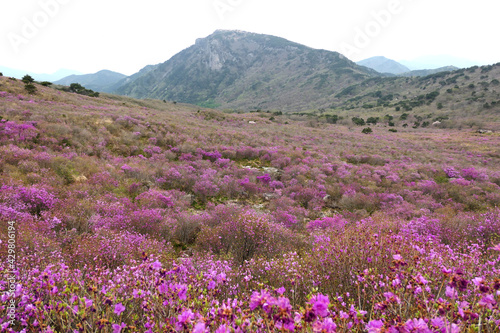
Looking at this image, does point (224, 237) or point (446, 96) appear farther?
point (446, 96)

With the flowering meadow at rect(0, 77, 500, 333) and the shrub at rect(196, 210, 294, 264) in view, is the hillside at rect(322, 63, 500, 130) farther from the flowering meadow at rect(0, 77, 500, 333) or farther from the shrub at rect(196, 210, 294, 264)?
the shrub at rect(196, 210, 294, 264)

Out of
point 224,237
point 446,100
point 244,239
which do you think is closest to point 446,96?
point 446,100

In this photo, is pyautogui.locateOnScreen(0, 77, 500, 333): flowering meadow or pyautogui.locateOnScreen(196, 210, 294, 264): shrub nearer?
pyautogui.locateOnScreen(0, 77, 500, 333): flowering meadow

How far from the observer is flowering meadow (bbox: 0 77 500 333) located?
2.05 m

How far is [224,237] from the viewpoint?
20.2 ft

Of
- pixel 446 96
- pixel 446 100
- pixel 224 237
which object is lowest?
pixel 224 237

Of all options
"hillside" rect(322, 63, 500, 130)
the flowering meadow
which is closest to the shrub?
the flowering meadow

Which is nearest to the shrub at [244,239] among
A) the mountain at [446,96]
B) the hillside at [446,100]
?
the hillside at [446,100]

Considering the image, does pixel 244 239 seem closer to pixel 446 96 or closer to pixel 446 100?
pixel 446 100

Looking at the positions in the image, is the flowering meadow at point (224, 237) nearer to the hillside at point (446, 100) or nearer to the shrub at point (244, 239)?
the shrub at point (244, 239)

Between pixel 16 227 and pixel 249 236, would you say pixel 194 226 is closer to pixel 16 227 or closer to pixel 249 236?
pixel 249 236

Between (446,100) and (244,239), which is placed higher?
(446,100)

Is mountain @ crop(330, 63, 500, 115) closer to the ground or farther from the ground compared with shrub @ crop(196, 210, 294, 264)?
farther from the ground

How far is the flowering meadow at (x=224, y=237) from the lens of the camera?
2.05 meters
